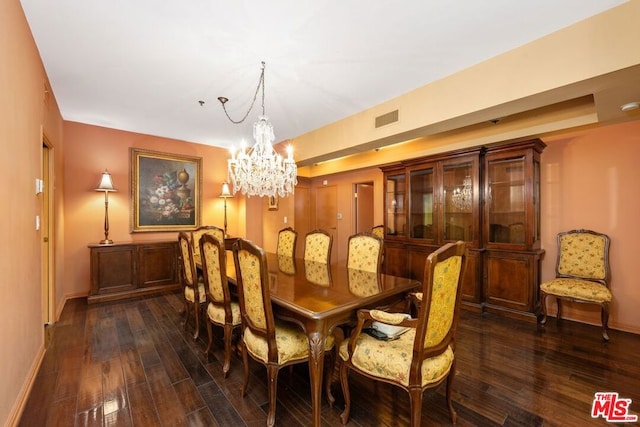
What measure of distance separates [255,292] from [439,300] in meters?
1.09

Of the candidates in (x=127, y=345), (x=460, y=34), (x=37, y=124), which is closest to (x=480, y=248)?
(x=460, y=34)

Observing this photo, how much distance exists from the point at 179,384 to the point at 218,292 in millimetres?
703

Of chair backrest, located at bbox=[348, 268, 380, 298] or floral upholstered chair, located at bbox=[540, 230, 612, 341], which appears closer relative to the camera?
chair backrest, located at bbox=[348, 268, 380, 298]

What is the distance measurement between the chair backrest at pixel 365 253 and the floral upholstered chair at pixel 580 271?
2.01m

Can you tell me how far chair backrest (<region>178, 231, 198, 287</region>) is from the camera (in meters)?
2.72

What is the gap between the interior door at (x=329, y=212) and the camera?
6.36 metres

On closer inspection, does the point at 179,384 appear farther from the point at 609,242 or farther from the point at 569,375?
the point at 609,242

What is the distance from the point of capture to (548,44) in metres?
2.04

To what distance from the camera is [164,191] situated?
4.73 meters

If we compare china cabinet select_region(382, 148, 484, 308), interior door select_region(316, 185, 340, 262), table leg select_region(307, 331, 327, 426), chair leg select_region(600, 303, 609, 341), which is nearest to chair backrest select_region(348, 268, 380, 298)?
table leg select_region(307, 331, 327, 426)

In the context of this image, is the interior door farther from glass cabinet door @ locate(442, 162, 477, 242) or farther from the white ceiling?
the white ceiling

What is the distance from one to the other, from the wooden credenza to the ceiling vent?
12.1 ft

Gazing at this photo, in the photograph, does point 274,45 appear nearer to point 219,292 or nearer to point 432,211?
point 219,292

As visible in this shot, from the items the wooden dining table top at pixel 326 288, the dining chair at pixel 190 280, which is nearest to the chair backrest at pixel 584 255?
the wooden dining table top at pixel 326 288
